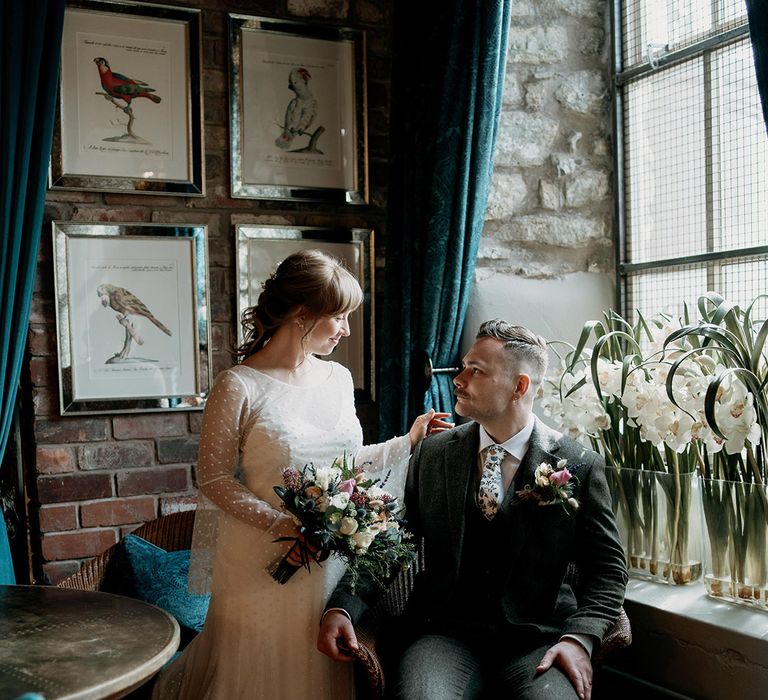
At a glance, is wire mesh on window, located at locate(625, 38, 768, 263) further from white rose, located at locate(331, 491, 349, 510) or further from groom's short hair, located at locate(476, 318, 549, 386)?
white rose, located at locate(331, 491, 349, 510)

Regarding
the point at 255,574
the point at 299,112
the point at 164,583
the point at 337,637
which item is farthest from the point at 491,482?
the point at 299,112

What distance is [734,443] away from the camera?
2.10 metres

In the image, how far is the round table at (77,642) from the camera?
1.56 meters

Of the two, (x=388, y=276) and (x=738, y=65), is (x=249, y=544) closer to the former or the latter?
(x=388, y=276)

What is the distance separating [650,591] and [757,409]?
2.04 feet

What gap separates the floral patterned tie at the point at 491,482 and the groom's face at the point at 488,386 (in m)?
0.10

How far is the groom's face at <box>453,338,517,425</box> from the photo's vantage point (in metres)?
2.39

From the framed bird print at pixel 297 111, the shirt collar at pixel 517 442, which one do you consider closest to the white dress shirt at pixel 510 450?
the shirt collar at pixel 517 442

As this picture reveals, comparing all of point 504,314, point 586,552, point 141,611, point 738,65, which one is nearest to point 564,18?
point 738,65

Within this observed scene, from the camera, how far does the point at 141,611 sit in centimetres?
202

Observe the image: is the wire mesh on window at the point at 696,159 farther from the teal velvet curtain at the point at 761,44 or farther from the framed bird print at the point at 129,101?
the framed bird print at the point at 129,101

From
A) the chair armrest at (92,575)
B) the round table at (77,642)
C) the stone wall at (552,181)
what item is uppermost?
the stone wall at (552,181)

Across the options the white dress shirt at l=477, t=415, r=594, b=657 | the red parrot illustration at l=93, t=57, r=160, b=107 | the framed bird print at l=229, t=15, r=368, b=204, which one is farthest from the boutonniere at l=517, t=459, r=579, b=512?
the red parrot illustration at l=93, t=57, r=160, b=107

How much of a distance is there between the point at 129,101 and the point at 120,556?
1558mm
